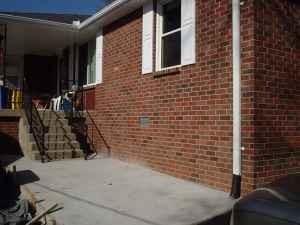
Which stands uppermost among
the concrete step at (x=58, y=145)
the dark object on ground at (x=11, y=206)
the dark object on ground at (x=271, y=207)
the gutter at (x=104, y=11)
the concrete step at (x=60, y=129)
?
the gutter at (x=104, y=11)

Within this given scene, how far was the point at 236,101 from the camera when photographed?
5.79 metres

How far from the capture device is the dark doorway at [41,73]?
1584 centimetres

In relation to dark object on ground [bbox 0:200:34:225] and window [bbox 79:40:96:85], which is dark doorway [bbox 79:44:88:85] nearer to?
window [bbox 79:40:96:85]

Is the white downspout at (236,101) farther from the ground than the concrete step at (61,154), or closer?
farther from the ground

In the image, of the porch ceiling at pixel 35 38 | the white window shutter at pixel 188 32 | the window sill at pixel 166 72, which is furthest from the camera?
the porch ceiling at pixel 35 38

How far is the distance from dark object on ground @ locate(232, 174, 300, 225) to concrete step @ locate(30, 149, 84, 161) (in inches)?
283

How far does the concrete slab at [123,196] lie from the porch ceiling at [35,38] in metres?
4.78

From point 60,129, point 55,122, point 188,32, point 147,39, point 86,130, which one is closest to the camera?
point 188,32

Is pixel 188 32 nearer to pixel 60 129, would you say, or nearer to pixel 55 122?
pixel 60 129

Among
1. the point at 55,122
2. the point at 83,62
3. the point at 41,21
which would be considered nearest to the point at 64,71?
the point at 83,62

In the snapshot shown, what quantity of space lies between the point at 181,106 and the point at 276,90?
1742mm

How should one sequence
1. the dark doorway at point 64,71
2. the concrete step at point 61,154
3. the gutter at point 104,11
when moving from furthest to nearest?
the dark doorway at point 64,71 → the concrete step at point 61,154 → the gutter at point 104,11

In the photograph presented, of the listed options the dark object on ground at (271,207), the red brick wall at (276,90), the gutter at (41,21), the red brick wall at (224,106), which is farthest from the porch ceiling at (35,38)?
the dark object on ground at (271,207)

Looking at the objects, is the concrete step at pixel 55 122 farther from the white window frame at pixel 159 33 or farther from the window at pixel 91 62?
the white window frame at pixel 159 33
